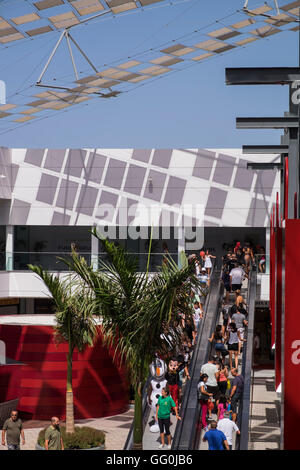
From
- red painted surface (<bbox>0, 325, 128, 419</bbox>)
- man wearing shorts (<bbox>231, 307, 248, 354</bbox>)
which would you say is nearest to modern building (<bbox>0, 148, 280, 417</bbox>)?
red painted surface (<bbox>0, 325, 128, 419</bbox>)

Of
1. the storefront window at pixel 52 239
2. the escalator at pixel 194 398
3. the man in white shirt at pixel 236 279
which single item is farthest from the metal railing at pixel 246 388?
the storefront window at pixel 52 239

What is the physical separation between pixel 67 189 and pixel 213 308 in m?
14.4

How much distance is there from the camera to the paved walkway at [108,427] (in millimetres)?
17723

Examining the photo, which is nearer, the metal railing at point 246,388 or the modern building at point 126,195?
the metal railing at point 246,388

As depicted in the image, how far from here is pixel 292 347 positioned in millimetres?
6660

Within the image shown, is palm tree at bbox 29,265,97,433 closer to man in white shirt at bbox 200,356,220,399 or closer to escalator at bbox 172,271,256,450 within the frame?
escalator at bbox 172,271,256,450

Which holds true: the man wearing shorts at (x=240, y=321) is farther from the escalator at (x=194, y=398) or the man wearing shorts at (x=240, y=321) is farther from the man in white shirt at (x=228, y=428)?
the man in white shirt at (x=228, y=428)

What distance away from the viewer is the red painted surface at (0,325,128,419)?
20672 mm

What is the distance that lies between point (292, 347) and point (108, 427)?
45.5ft

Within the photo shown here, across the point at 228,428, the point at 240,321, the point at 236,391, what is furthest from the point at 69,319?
the point at 228,428

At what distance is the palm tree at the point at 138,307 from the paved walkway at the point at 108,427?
13.1 ft
